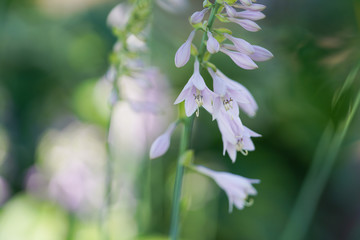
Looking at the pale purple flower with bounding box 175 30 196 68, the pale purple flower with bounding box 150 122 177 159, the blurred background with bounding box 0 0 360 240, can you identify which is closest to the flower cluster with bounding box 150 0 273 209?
the pale purple flower with bounding box 175 30 196 68

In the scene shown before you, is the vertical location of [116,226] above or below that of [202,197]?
below

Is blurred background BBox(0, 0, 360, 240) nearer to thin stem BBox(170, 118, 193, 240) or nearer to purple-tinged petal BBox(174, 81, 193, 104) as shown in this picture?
thin stem BBox(170, 118, 193, 240)

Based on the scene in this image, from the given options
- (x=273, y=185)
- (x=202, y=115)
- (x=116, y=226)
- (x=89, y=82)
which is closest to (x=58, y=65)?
(x=89, y=82)

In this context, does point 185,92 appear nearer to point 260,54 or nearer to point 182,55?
point 182,55

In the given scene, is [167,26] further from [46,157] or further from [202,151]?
[46,157]

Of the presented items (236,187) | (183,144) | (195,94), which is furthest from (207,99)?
(236,187)

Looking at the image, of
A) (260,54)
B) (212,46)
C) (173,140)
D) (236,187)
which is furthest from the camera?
(173,140)
